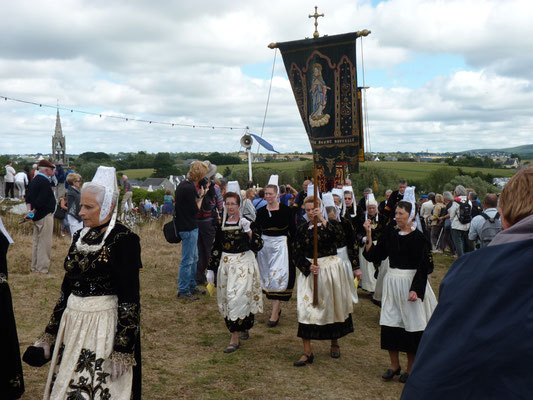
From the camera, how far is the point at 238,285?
6070 millimetres

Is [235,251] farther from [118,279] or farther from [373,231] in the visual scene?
[373,231]

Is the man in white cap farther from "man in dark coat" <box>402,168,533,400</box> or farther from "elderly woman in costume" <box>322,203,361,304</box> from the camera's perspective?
"man in dark coat" <box>402,168,533,400</box>

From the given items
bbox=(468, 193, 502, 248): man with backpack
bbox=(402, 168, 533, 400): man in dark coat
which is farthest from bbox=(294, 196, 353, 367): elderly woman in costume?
bbox=(402, 168, 533, 400): man in dark coat

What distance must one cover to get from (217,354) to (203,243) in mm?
3393

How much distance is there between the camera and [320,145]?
23.0 feet

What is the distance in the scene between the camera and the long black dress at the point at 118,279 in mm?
3164

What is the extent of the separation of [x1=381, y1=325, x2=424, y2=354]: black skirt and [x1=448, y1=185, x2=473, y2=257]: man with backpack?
783cm

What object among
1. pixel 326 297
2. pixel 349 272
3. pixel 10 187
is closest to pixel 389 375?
pixel 326 297

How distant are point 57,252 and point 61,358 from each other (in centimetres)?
860

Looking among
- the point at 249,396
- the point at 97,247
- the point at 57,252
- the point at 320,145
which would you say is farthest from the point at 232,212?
the point at 57,252

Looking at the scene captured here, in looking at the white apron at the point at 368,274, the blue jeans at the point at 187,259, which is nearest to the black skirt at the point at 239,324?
the blue jeans at the point at 187,259

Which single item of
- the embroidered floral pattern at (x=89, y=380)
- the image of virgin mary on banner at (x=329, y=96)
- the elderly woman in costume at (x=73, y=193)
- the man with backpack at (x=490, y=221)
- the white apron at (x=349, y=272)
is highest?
the image of virgin mary on banner at (x=329, y=96)

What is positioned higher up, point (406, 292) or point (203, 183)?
point (203, 183)

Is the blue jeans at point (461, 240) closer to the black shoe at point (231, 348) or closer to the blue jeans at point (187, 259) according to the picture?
the blue jeans at point (187, 259)
